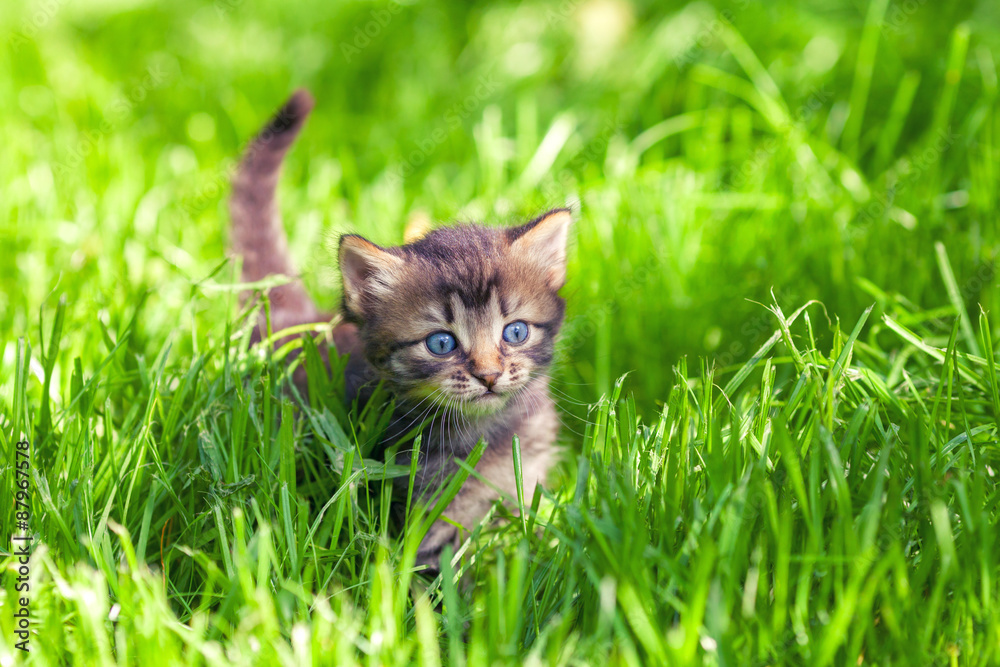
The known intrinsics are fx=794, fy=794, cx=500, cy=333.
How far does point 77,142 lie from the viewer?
4.04 metres

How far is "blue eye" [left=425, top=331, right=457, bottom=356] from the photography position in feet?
6.47

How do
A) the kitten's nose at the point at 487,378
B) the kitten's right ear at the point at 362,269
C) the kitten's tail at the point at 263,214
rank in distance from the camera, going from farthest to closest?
the kitten's tail at the point at 263,214
the kitten's right ear at the point at 362,269
the kitten's nose at the point at 487,378

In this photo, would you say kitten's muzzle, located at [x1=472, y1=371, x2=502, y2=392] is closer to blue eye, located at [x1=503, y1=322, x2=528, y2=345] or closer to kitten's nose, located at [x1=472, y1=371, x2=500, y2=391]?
kitten's nose, located at [x1=472, y1=371, x2=500, y2=391]

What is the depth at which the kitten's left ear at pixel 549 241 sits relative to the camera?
209 cm

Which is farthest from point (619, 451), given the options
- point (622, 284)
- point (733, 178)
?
point (733, 178)

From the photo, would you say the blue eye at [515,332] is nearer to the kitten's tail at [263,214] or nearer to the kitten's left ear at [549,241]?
the kitten's left ear at [549,241]

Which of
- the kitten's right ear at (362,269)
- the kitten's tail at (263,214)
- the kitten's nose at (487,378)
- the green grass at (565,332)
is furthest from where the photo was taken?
the kitten's tail at (263,214)

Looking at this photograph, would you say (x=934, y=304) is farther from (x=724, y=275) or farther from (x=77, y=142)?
(x=77, y=142)

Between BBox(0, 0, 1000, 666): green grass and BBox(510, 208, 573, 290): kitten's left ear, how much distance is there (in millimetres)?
231

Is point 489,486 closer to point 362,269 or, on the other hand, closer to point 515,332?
point 515,332

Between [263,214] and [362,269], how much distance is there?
2.99ft

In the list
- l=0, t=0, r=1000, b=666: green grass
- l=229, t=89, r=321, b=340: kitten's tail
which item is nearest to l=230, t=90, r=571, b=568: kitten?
l=0, t=0, r=1000, b=666: green grass

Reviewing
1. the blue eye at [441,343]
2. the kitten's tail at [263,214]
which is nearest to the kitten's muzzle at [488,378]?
the blue eye at [441,343]

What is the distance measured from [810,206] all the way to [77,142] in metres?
3.51
